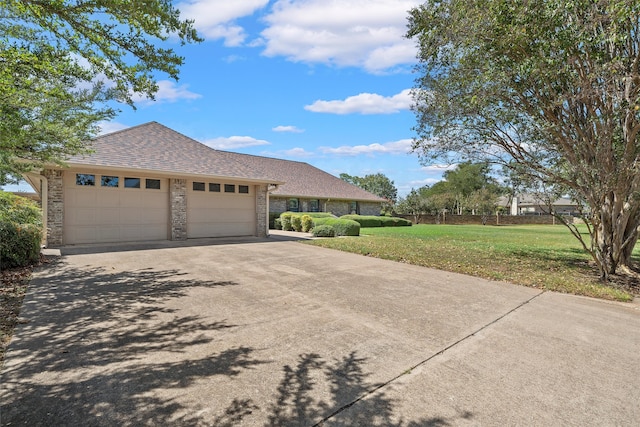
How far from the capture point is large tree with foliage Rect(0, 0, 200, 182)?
4469 mm

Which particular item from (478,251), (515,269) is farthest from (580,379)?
(478,251)

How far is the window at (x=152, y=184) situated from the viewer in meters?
12.5

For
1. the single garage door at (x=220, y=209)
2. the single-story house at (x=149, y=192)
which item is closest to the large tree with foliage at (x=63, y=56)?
the single-story house at (x=149, y=192)

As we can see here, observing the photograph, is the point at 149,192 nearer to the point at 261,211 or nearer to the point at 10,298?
the point at 261,211

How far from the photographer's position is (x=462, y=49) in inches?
281

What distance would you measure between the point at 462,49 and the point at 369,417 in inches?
291

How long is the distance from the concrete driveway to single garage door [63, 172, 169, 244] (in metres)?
5.55

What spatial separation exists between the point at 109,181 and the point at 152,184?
1.41m

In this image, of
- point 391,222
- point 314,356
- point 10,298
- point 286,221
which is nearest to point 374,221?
point 391,222

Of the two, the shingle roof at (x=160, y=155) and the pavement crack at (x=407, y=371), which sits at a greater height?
the shingle roof at (x=160, y=155)

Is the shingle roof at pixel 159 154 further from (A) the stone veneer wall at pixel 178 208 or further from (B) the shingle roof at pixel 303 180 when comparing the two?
(B) the shingle roof at pixel 303 180

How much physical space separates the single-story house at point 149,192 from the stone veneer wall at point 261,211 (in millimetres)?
46

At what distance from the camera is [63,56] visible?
16.6ft

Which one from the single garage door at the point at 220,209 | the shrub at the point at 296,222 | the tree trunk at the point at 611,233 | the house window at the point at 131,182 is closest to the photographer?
the tree trunk at the point at 611,233
